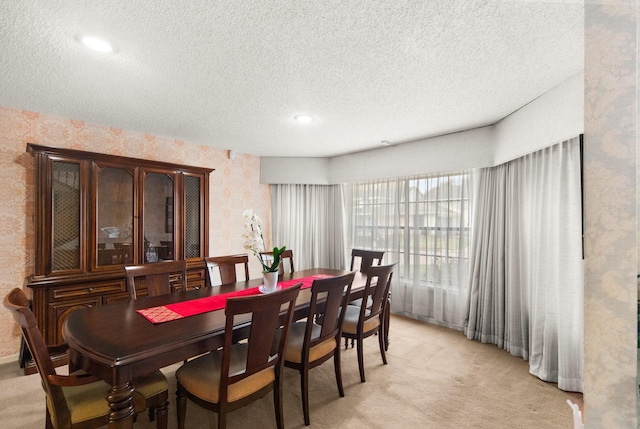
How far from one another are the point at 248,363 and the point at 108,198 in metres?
2.52

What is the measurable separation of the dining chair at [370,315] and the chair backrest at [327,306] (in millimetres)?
257

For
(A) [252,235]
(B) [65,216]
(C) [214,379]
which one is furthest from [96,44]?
(C) [214,379]

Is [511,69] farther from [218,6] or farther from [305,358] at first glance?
[305,358]

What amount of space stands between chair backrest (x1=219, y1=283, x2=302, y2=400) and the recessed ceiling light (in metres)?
1.70

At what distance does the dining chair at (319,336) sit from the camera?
2.04m

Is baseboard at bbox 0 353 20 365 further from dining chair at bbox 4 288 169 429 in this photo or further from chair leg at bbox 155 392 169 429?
chair leg at bbox 155 392 169 429

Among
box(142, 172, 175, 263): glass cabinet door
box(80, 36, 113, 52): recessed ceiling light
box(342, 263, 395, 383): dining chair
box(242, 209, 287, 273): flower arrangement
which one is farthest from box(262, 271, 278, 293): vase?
box(80, 36, 113, 52): recessed ceiling light

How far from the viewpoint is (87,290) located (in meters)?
2.90

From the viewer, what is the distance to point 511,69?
214 centimetres

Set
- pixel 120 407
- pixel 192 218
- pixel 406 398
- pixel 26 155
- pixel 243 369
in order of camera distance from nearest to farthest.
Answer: pixel 120 407 < pixel 243 369 < pixel 406 398 < pixel 26 155 < pixel 192 218

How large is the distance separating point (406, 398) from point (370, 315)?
665mm

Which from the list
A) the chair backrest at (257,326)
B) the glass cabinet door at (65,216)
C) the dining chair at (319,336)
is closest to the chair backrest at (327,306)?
the dining chair at (319,336)

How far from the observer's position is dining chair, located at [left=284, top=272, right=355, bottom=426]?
2.04 m

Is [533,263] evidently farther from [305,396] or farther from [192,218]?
[192,218]
